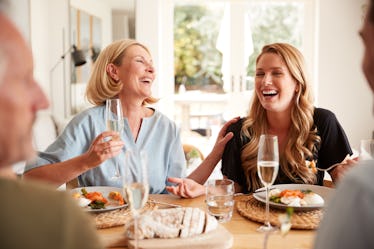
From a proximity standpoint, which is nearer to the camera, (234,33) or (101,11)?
(101,11)

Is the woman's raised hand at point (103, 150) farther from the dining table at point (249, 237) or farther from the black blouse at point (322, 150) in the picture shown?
the black blouse at point (322, 150)

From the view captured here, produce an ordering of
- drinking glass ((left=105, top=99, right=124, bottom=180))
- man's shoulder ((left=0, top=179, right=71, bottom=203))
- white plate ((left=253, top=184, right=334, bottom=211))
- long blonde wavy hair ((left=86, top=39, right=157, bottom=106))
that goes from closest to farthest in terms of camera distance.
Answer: man's shoulder ((left=0, top=179, right=71, bottom=203)) < white plate ((left=253, top=184, right=334, bottom=211)) < drinking glass ((left=105, top=99, right=124, bottom=180)) < long blonde wavy hair ((left=86, top=39, right=157, bottom=106))

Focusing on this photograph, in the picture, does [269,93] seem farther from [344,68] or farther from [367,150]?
[344,68]

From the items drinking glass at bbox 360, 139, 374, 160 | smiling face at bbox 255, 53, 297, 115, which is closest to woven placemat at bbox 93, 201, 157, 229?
drinking glass at bbox 360, 139, 374, 160

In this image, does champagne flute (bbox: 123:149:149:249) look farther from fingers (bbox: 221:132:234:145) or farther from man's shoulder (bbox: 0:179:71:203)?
fingers (bbox: 221:132:234:145)

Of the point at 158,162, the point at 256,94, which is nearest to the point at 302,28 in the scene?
the point at 256,94

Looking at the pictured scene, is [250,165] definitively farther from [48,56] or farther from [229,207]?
[48,56]

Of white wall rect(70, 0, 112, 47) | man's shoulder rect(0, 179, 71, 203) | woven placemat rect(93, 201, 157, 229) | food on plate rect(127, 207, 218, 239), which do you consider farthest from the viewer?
white wall rect(70, 0, 112, 47)

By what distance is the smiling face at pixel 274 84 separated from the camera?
2332 mm

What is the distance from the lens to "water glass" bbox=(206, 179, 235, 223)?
1611 millimetres

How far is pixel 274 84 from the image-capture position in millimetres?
2338

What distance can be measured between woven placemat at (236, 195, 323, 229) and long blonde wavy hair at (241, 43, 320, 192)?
400 millimetres

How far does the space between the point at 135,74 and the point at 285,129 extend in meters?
0.81

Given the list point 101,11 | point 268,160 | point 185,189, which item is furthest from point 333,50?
point 268,160
